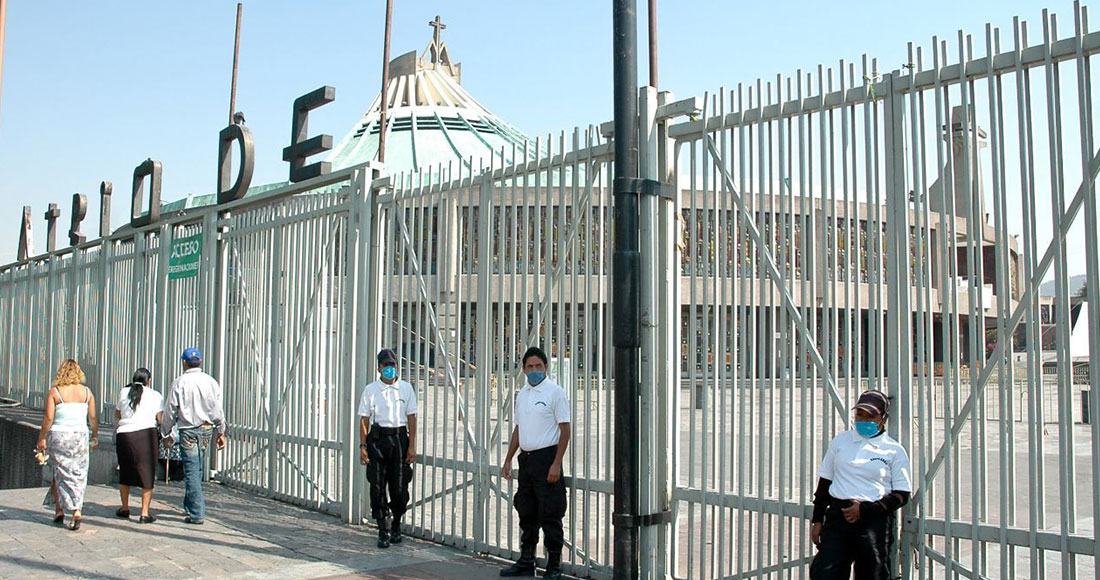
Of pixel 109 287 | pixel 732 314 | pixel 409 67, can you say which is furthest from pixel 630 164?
pixel 409 67

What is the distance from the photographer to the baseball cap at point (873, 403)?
5.22m

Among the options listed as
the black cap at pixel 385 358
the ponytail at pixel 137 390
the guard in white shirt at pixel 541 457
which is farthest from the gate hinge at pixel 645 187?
the ponytail at pixel 137 390

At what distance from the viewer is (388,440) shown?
830cm

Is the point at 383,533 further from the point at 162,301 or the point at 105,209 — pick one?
the point at 105,209

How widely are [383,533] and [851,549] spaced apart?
4183 mm

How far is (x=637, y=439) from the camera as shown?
643 centimetres

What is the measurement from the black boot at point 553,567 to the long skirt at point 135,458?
4353 millimetres

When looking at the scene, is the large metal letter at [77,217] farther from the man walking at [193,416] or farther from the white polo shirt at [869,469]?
the white polo shirt at [869,469]

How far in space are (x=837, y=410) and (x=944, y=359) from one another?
0.66 metres

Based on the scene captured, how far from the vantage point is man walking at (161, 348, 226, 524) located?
945 centimetres

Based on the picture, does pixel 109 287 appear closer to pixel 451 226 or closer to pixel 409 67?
pixel 451 226

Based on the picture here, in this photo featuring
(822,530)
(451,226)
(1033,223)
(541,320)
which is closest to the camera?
(1033,223)

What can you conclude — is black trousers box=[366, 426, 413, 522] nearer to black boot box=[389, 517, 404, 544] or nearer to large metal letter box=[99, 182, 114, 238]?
black boot box=[389, 517, 404, 544]

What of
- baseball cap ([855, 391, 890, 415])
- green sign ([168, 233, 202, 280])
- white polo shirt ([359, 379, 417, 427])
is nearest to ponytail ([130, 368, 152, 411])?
white polo shirt ([359, 379, 417, 427])
